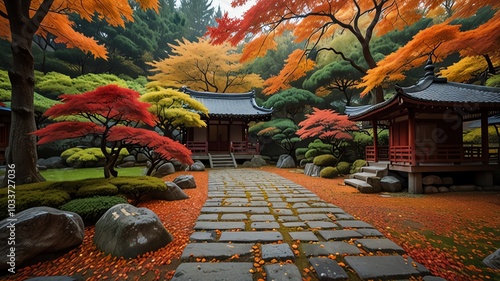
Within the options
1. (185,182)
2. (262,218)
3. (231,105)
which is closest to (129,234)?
(262,218)

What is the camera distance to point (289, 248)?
2.85 m

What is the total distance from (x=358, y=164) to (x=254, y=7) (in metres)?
8.74

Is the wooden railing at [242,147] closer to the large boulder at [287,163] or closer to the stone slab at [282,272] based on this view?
the large boulder at [287,163]

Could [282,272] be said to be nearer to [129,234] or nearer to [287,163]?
[129,234]

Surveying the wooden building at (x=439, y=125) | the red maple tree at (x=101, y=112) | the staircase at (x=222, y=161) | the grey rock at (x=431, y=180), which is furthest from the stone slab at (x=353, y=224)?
the staircase at (x=222, y=161)

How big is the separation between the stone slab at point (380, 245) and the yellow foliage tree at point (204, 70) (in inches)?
744

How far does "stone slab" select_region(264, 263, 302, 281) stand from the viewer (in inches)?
88.0

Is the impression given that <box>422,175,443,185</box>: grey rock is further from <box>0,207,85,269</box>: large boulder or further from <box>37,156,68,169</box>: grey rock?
<box>37,156,68,169</box>: grey rock

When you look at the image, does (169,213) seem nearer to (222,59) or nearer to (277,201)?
(277,201)

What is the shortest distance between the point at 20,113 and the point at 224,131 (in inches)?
548

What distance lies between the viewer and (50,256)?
108 inches

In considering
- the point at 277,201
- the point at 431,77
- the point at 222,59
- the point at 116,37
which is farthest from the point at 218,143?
the point at 116,37

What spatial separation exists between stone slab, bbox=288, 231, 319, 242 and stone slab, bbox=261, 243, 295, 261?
1.16 feet

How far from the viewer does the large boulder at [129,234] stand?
8.86ft
